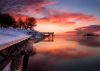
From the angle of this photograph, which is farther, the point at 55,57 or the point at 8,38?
the point at 55,57

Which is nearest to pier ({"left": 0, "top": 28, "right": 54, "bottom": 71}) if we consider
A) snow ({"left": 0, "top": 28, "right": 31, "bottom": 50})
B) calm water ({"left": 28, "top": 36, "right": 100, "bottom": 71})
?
snow ({"left": 0, "top": 28, "right": 31, "bottom": 50})

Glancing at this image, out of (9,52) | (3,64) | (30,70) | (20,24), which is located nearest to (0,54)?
(3,64)

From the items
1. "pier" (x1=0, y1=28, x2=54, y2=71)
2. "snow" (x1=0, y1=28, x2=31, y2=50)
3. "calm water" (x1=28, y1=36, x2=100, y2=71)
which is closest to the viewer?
"snow" (x1=0, y1=28, x2=31, y2=50)

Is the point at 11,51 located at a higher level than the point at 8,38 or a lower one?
lower

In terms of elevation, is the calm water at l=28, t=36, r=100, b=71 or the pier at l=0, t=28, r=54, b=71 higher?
the pier at l=0, t=28, r=54, b=71

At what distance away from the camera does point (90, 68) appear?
1578cm

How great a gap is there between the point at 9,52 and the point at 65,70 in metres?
11.4

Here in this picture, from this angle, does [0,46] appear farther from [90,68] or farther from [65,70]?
[90,68]

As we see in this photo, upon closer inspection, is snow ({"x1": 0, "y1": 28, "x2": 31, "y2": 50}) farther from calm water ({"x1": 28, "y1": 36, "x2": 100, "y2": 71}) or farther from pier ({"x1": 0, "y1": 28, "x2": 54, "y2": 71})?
calm water ({"x1": 28, "y1": 36, "x2": 100, "y2": 71})

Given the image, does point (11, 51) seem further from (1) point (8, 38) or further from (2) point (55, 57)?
(2) point (55, 57)

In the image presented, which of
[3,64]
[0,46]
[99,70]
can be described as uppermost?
[0,46]

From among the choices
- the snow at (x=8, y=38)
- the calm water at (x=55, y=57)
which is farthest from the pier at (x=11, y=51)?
the calm water at (x=55, y=57)

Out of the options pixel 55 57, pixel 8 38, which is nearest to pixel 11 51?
pixel 8 38

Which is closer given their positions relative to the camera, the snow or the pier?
the snow
